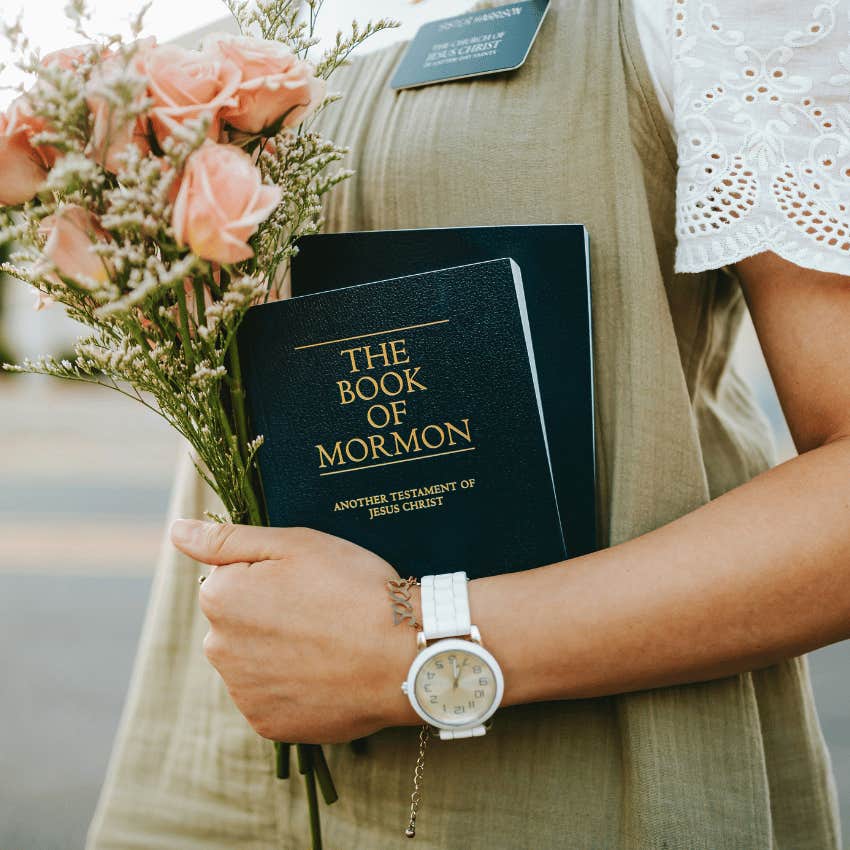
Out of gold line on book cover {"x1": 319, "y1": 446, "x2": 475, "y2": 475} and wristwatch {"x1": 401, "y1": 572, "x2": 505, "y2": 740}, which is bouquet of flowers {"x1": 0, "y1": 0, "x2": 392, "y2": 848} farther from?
wristwatch {"x1": 401, "y1": 572, "x2": 505, "y2": 740}

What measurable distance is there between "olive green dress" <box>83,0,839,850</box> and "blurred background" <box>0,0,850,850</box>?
284 millimetres

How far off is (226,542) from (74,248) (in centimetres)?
37

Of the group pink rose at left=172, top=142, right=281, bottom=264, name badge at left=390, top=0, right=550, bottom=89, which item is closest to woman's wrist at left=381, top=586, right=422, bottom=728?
pink rose at left=172, top=142, right=281, bottom=264

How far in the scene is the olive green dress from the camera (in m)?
0.93

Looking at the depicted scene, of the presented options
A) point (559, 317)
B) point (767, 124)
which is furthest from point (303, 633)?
point (767, 124)

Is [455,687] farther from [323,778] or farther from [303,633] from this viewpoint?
[323,778]

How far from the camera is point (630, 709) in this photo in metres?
0.94

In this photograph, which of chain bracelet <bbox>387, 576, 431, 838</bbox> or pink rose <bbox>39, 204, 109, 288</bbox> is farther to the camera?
chain bracelet <bbox>387, 576, 431, 838</bbox>

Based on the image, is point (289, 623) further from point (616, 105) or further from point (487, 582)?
point (616, 105)

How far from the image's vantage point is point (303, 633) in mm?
900

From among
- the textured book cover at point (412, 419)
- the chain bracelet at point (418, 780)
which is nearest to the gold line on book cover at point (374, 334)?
the textured book cover at point (412, 419)

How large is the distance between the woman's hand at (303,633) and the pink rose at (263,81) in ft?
1.47

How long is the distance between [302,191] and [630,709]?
686 millimetres

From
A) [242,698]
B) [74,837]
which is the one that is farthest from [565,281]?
[74,837]
